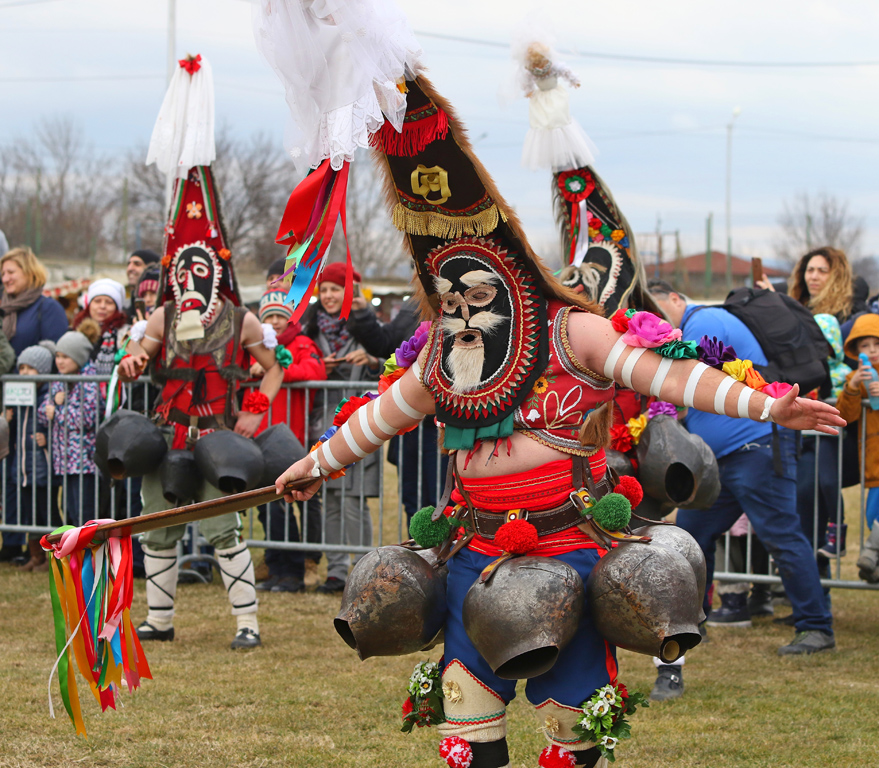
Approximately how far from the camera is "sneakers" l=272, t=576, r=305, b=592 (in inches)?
280

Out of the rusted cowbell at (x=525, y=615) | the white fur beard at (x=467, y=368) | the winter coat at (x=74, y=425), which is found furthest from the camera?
the winter coat at (x=74, y=425)

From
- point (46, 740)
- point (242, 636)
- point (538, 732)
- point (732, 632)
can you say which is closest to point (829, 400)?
point (732, 632)

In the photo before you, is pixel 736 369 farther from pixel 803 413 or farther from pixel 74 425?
pixel 74 425

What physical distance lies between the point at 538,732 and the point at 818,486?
9.95ft

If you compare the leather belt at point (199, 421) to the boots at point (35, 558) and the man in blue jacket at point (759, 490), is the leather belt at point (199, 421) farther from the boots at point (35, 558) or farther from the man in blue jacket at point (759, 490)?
the boots at point (35, 558)

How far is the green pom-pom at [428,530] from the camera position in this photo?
3133 millimetres

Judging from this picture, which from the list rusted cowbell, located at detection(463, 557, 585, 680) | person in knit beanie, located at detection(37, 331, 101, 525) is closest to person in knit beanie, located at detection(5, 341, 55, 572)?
person in knit beanie, located at detection(37, 331, 101, 525)

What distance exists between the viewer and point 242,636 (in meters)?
5.54

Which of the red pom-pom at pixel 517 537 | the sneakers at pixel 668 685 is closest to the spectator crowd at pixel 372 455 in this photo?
the sneakers at pixel 668 685

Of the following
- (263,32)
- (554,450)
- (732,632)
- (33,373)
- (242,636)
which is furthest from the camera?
(33,373)

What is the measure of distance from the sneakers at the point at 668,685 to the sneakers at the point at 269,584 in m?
3.17

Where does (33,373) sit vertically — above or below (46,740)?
above

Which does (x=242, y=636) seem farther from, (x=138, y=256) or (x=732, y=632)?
(x=138, y=256)

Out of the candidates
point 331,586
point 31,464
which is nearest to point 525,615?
point 331,586
